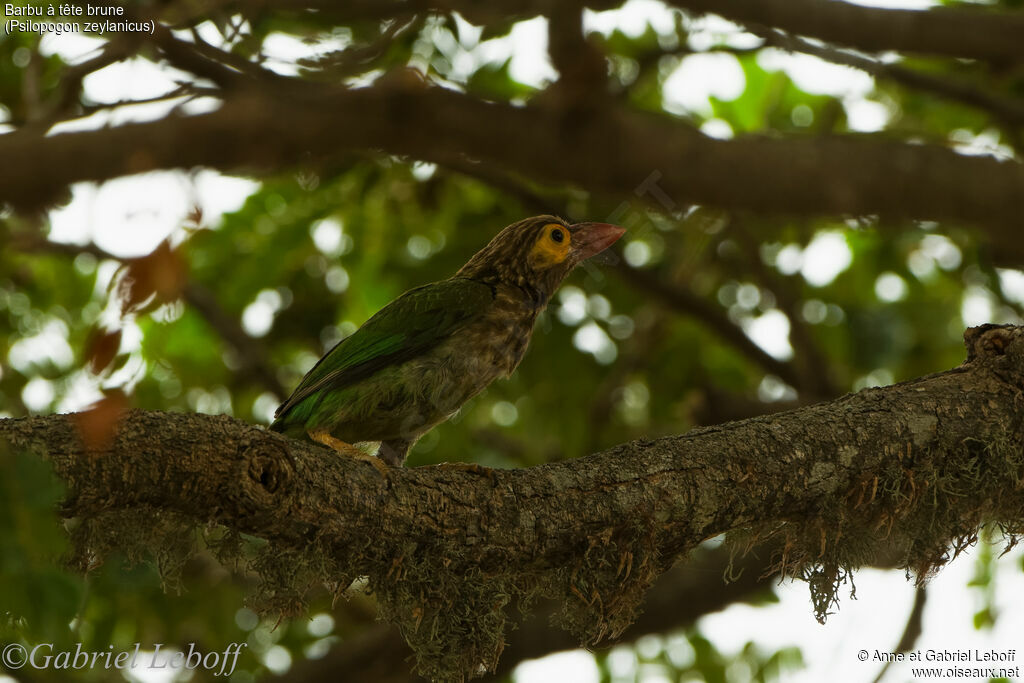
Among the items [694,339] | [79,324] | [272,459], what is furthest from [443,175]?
[272,459]

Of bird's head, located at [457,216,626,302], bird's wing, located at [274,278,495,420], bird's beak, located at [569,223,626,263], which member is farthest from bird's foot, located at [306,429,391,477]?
bird's beak, located at [569,223,626,263]

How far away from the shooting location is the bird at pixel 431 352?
152 inches

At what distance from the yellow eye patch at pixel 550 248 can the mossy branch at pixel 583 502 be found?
1272 millimetres

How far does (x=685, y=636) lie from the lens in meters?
6.99

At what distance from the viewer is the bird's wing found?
3924mm

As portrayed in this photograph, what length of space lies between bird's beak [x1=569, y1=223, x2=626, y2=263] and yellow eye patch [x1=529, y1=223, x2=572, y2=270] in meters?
0.04

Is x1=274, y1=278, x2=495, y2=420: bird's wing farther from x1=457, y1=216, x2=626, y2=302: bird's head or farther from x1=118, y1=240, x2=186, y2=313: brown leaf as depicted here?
x1=118, y1=240, x2=186, y2=313: brown leaf

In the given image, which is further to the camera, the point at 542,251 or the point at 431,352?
the point at 542,251

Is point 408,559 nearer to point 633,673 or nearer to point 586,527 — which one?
point 586,527

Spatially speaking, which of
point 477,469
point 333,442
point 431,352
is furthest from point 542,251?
point 477,469

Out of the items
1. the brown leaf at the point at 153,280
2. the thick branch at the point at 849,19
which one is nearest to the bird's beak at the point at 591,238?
the thick branch at the point at 849,19

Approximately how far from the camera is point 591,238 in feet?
14.3

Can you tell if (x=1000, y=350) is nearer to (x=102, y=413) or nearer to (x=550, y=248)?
(x=550, y=248)

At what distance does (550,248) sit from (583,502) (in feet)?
5.05
